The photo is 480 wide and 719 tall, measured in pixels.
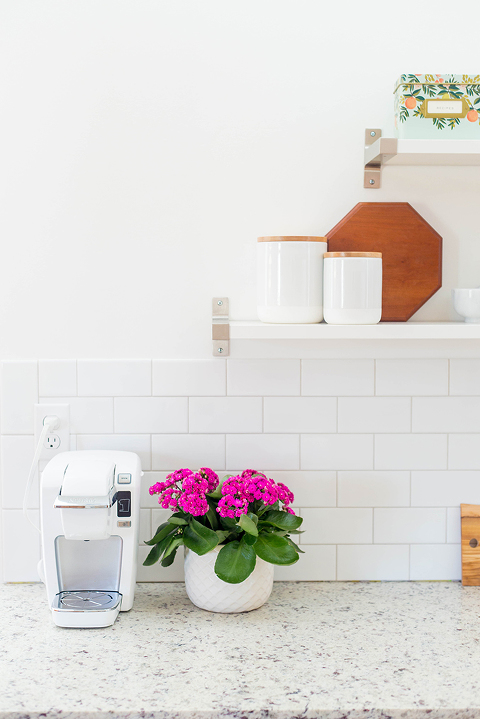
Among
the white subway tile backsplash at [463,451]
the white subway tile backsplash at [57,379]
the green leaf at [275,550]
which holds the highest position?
the white subway tile backsplash at [57,379]

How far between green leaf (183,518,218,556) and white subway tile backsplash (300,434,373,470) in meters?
0.31

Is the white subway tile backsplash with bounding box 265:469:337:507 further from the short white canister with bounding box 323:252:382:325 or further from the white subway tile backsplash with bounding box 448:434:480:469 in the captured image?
the short white canister with bounding box 323:252:382:325

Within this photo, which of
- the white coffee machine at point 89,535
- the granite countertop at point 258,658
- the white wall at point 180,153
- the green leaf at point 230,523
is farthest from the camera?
the white wall at point 180,153

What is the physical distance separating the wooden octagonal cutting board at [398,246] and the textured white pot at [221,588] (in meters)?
0.65

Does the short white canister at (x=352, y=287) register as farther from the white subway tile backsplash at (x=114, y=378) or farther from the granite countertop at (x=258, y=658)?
the granite countertop at (x=258, y=658)

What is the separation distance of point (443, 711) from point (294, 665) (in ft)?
0.85

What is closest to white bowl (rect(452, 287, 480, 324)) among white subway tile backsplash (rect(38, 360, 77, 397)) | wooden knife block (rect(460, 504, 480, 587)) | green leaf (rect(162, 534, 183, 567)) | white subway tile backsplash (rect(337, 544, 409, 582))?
wooden knife block (rect(460, 504, 480, 587))

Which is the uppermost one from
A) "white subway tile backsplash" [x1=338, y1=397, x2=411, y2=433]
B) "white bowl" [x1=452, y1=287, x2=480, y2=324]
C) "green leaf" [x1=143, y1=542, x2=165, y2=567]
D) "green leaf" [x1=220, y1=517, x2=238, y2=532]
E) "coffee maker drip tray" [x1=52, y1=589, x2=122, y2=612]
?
"white bowl" [x1=452, y1=287, x2=480, y2=324]

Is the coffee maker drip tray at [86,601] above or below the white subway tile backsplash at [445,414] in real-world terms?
below

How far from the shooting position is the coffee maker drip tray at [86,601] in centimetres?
127

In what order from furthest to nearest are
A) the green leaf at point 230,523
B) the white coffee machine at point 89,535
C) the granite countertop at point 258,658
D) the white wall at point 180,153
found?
the white wall at point 180,153
the green leaf at point 230,523
the white coffee machine at point 89,535
the granite countertop at point 258,658

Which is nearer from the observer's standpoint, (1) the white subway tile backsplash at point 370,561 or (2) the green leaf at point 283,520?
(2) the green leaf at point 283,520

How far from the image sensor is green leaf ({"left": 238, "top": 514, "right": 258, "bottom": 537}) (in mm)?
1250

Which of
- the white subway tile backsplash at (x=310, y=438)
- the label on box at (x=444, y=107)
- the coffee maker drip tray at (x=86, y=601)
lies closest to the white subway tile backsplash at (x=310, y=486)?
the white subway tile backsplash at (x=310, y=438)
